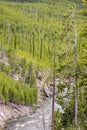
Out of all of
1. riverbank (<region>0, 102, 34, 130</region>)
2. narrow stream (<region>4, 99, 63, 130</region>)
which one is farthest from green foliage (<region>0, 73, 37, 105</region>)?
narrow stream (<region>4, 99, 63, 130</region>)

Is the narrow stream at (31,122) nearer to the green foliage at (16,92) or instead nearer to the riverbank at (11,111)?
the riverbank at (11,111)

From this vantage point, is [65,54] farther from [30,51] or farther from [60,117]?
[30,51]

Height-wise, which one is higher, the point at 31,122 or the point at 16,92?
the point at 16,92

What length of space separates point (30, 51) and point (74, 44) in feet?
527

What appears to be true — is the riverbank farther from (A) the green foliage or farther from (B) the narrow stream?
(B) the narrow stream

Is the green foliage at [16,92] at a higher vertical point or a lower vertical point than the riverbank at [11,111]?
higher

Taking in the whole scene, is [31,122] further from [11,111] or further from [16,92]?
[16,92]

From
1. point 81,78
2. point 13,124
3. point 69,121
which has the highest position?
point 81,78

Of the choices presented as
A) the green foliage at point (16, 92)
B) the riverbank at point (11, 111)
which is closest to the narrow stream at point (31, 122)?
the riverbank at point (11, 111)

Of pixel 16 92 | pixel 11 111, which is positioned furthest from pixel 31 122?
pixel 16 92

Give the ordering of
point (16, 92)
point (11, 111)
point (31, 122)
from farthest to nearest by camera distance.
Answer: point (16, 92) < point (11, 111) < point (31, 122)

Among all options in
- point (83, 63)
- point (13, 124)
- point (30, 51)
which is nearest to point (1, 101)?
point (13, 124)

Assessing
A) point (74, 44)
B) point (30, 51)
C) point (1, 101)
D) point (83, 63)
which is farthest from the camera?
point (30, 51)

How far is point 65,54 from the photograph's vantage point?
29.3 metres
